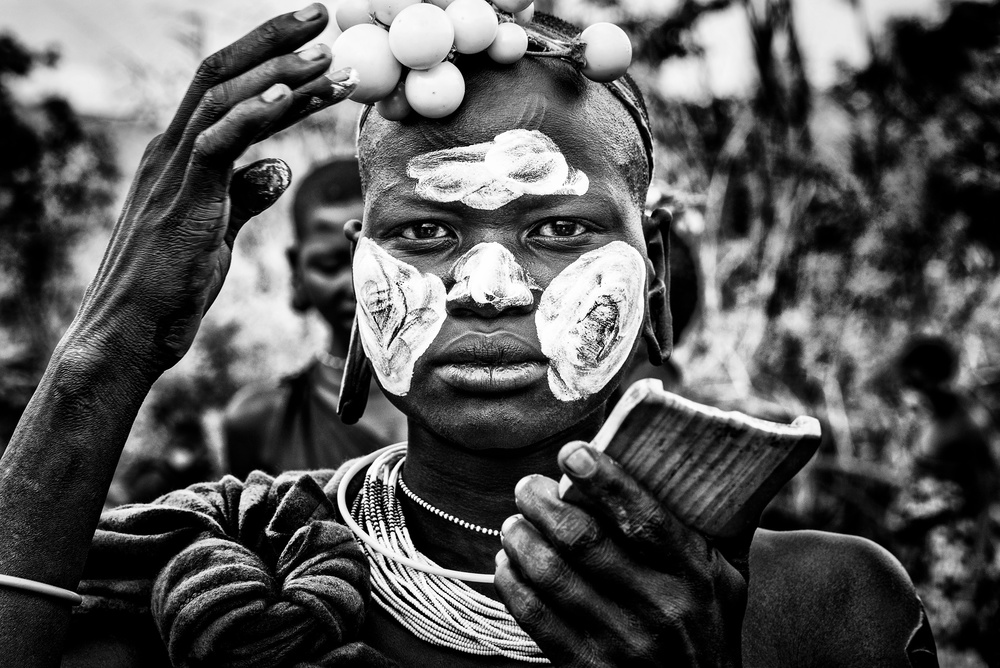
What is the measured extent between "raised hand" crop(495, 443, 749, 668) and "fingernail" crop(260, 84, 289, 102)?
810 mm

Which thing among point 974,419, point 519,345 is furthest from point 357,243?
point 974,419

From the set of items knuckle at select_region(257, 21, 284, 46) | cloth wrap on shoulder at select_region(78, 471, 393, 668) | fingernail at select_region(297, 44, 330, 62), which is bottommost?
cloth wrap on shoulder at select_region(78, 471, 393, 668)

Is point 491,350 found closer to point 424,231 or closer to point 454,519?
point 424,231

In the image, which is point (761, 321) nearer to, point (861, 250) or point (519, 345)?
point (861, 250)

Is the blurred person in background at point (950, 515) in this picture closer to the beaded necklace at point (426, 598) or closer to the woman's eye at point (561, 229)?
the beaded necklace at point (426, 598)

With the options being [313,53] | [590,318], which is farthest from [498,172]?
[313,53]

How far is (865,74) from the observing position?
1174 centimetres

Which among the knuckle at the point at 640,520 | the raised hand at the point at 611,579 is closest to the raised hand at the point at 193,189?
the raised hand at the point at 611,579

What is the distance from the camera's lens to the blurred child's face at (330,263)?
501 cm

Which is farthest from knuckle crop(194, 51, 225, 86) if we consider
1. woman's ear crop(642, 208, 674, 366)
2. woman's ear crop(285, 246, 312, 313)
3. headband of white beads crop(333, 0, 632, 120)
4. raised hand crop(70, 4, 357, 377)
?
woman's ear crop(285, 246, 312, 313)

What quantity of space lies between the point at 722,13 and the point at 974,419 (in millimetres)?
5163

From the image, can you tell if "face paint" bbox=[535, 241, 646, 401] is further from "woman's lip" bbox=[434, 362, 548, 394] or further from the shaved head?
the shaved head

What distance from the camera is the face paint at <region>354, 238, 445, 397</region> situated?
7.22 ft

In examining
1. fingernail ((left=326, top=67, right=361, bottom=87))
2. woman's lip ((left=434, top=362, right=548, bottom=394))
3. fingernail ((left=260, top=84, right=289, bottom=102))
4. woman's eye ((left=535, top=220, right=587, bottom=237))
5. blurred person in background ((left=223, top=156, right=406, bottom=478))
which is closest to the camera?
fingernail ((left=260, top=84, right=289, bottom=102))
